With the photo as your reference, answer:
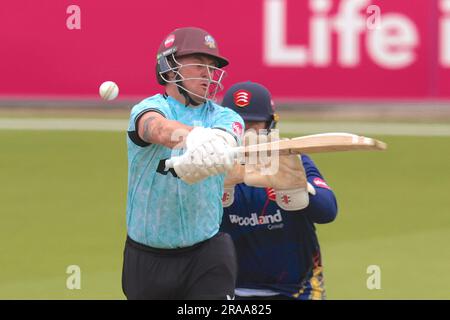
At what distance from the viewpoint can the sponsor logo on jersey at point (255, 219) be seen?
7.84 m

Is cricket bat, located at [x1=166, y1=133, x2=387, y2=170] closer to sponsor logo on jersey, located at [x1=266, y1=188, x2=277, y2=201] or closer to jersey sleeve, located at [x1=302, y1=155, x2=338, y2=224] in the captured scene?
jersey sleeve, located at [x1=302, y1=155, x2=338, y2=224]

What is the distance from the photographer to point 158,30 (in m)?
23.0

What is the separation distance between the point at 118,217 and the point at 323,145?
869 cm

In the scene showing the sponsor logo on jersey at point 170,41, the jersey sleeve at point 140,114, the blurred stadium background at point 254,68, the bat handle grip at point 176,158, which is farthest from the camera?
the blurred stadium background at point 254,68

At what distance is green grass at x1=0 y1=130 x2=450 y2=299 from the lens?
37.8ft

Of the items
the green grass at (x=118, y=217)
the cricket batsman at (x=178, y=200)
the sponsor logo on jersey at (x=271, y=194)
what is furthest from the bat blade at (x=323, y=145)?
the green grass at (x=118, y=217)

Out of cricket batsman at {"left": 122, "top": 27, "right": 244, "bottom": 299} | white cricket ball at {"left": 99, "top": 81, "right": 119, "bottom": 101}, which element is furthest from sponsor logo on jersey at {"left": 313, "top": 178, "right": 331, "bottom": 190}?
white cricket ball at {"left": 99, "top": 81, "right": 119, "bottom": 101}

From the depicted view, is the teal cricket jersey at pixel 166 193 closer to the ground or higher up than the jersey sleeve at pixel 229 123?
closer to the ground

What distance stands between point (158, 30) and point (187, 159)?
17036 mm

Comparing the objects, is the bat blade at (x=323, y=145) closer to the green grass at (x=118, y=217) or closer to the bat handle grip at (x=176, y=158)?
the bat handle grip at (x=176, y=158)

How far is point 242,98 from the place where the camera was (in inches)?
315

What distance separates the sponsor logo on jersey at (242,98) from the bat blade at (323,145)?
1.50m

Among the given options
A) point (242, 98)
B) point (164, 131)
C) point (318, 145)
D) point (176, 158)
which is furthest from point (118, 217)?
point (318, 145)

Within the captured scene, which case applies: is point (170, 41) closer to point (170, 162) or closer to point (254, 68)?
point (170, 162)
